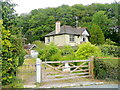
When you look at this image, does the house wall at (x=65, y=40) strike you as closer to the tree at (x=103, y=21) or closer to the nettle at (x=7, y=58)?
the tree at (x=103, y=21)

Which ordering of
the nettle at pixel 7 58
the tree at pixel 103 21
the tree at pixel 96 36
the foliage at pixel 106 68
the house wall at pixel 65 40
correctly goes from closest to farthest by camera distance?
1. the nettle at pixel 7 58
2. the foliage at pixel 106 68
3. the house wall at pixel 65 40
4. the tree at pixel 96 36
5. the tree at pixel 103 21

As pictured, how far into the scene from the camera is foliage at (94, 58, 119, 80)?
6.41 m

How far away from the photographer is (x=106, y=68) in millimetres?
6457

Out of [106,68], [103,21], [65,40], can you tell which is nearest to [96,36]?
[65,40]

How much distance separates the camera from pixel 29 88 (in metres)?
5.30

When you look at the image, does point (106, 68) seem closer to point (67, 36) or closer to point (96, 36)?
point (67, 36)

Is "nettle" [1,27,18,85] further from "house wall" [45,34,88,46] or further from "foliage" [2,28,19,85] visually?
"house wall" [45,34,88,46]

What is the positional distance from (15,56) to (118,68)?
5677 millimetres

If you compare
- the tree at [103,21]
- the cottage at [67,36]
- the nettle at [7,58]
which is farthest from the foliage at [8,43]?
the tree at [103,21]

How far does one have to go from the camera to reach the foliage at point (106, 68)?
6410 mm

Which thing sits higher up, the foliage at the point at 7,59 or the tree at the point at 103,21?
the tree at the point at 103,21

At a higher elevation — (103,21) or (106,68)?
(103,21)

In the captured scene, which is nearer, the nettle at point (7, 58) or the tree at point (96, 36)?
the nettle at point (7, 58)

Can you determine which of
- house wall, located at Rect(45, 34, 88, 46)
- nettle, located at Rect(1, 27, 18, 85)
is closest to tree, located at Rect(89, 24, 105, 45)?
house wall, located at Rect(45, 34, 88, 46)
